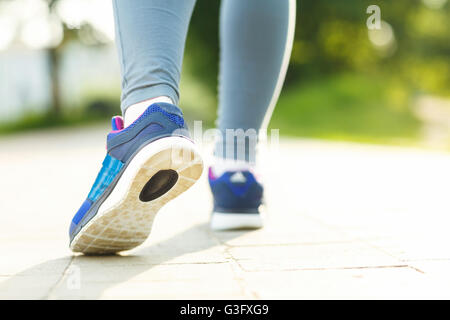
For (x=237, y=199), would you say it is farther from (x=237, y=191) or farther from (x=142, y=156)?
(x=142, y=156)

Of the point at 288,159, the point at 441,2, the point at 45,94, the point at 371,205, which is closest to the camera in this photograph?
the point at 371,205

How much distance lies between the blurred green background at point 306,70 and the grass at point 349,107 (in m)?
0.03

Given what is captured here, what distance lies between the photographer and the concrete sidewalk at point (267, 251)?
40.7 inches

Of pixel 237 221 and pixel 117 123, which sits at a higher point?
pixel 117 123

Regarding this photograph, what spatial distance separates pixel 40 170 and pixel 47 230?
2.56 m

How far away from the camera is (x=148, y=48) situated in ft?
3.92

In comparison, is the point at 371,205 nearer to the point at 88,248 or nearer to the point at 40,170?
the point at 88,248

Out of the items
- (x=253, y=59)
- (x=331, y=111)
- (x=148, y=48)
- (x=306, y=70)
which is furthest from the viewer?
(x=306, y=70)

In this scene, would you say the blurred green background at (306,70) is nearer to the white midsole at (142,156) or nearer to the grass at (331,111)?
the grass at (331,111)

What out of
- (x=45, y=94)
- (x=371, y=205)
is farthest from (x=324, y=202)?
(x=45, y=94)

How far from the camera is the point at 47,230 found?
5.87 feet

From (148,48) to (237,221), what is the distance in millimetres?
670

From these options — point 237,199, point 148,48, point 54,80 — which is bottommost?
A: point 237,199

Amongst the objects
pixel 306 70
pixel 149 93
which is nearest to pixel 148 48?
pixel 149 93
